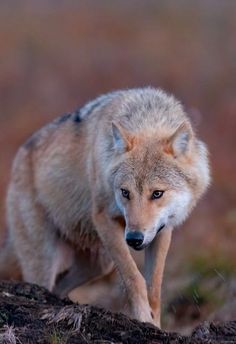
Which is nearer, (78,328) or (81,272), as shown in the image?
(78,328)

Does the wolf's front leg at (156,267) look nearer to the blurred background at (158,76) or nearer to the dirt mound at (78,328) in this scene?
the dirt mound at (78,328)

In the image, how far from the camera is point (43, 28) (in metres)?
26.9

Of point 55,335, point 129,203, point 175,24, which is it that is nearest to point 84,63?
point 175,24

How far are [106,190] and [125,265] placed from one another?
675 millimetres

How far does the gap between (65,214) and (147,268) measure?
1.26 metres

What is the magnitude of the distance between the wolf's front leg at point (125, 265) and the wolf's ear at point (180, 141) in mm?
838

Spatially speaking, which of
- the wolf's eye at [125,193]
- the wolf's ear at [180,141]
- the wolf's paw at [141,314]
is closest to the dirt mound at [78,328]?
the wolf's paw at [141,314]

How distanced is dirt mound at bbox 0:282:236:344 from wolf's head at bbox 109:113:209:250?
80 cm

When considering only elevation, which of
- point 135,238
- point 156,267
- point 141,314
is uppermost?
point 135,238

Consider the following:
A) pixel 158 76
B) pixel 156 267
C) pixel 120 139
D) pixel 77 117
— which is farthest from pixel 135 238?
pixel 158 76

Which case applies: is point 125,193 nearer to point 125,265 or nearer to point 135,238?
point 135,238

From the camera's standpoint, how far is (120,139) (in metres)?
7.51

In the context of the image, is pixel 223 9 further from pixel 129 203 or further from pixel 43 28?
pixel 129 203

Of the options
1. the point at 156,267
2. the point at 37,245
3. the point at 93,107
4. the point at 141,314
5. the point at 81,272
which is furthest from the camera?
the point at 81,272
